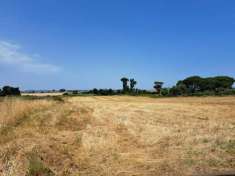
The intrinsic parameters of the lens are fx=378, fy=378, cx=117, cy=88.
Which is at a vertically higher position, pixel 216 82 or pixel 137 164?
pixel 216 82

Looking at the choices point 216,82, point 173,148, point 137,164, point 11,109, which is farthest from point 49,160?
point 216,82

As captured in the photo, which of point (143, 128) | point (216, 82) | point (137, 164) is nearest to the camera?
point (137, 164)

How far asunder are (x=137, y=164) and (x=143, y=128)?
8.48 meters

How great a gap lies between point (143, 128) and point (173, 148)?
643 cm

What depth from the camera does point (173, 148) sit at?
38.3 feet

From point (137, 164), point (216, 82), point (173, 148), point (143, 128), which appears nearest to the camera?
point (137, 164)

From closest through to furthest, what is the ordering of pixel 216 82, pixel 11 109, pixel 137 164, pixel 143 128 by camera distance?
pixel 137 164, pixel 143 128, pixel 11 109, pixel 216 82

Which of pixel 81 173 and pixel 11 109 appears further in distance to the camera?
pixel 11 109

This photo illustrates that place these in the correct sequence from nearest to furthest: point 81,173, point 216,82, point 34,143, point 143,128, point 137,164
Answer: point 81,173 < point 137,164 < point 34,143 < point 143,128 < point 216,82

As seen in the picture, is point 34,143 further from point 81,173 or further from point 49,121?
point 49,121

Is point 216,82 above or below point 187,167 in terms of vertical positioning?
above

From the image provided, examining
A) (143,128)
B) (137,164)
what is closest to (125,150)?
(137,164)

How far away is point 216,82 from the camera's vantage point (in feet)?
364

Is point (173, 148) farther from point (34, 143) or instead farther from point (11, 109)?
point (11, 109)
